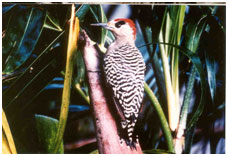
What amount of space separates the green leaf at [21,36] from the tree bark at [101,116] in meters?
0.28

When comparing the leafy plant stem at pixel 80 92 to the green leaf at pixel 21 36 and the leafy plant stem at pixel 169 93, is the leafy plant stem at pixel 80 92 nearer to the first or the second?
the green leaf at pixel 21 36

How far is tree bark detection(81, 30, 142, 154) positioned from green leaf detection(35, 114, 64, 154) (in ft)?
0.68

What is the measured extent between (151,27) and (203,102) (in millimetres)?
475

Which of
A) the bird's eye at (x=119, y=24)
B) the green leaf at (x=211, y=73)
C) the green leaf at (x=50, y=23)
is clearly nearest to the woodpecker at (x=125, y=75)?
the bird's eye at (x=119, y=24)

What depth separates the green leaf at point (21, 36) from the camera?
4.11 feet

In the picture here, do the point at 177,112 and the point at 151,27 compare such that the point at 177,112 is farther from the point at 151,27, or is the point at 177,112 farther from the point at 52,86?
the point at 52,86

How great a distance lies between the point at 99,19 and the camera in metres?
1.27

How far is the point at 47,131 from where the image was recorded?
4.09 ft

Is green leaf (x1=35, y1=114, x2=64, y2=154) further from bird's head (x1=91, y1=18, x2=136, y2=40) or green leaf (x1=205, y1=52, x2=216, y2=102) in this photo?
green leaf (x1=205, y1=52, x2=216, y2=102)

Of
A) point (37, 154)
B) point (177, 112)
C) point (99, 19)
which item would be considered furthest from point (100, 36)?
point (37, 154)

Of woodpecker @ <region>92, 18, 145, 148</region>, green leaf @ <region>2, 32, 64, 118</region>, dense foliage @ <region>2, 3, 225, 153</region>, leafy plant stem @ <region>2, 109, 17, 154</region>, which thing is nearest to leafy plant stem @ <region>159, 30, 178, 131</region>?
dense foliage @ <region>2, 3, 225, 153</region>

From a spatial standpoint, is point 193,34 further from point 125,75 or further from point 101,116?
point 101,116

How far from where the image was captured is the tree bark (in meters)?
1.23

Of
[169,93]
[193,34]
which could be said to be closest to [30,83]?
[169,93]
